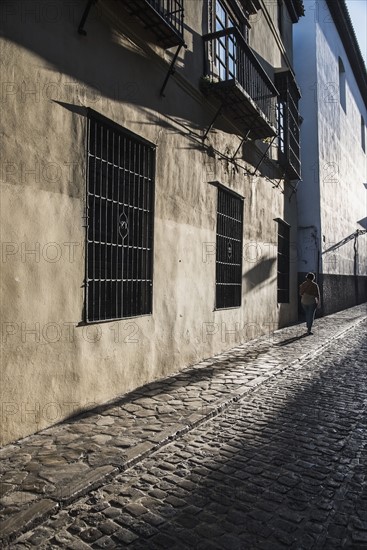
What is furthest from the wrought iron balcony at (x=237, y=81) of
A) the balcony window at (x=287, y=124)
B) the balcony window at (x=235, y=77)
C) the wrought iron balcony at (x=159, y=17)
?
the balcony window at (x=287, y=124)

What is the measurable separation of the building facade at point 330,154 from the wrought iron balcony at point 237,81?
571 centimetres

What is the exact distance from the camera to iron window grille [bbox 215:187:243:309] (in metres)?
8.00

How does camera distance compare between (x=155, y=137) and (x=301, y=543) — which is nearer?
(x=301, y=543)

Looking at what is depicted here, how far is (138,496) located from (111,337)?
7.41 feet

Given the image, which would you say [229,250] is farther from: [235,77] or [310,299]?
[235,77]

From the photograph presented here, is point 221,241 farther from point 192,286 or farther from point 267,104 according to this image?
point 267,104

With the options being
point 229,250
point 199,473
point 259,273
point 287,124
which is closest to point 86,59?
point 199,473

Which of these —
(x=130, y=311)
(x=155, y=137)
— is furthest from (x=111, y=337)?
(x=155, y=137)

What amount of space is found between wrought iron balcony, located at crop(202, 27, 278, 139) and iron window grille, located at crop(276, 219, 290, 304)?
3.58 metres

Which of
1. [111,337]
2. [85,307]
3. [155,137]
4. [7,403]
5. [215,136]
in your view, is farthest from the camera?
[215,136]

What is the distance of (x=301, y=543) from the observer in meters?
2.34

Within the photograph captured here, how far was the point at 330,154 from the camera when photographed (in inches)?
651

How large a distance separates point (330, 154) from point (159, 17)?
13.1 metres

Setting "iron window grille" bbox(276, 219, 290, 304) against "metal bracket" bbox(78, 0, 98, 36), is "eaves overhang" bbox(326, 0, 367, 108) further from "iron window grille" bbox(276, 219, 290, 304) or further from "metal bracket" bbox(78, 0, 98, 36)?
"metal bracket" bbox(78, 0, 98, 36)
